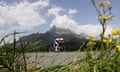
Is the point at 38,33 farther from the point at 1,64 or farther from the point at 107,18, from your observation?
the point at 107,18

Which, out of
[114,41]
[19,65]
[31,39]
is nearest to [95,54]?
[114,41]

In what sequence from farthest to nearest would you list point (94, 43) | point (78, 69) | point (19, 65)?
point (94, 43) < point (78, 69) < point (19, 65)

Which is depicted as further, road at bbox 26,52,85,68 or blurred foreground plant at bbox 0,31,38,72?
road at bbox 26,52,85,68

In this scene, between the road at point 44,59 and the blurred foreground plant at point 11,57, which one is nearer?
the blurred foreground plant at point 11,57

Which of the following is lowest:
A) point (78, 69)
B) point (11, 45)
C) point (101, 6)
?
point (78, 69)

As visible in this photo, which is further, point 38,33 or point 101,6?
point 38,33

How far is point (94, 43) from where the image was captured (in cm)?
333

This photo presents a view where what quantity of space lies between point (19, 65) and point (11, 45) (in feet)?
0.78

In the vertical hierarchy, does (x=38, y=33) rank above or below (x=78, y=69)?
above

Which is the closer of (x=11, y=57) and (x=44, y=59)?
(x=11, y=57)

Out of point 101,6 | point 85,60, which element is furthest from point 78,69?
point 101,6

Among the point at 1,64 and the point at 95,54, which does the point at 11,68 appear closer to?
the point at 1,64

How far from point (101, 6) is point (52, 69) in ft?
2.00

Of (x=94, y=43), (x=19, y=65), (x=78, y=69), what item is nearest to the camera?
(x=19, y=65)
